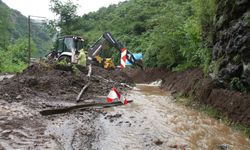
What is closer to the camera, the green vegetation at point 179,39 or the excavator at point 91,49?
the green vegetation at point 179,39

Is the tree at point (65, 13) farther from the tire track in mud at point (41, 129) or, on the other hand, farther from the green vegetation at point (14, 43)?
the tire track in mud at point (41, 129)

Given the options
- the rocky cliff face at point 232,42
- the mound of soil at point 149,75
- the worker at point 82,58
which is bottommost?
the mound of soil at point 149,75

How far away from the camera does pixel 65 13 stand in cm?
5222

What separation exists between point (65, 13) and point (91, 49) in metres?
35.4

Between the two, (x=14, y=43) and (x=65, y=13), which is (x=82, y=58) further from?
(x=14, y=43)

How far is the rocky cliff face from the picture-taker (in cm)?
980

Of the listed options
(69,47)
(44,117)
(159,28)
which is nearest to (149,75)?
(159,28)

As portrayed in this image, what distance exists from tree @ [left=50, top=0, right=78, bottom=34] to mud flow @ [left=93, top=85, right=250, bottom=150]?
→ 43.0 m

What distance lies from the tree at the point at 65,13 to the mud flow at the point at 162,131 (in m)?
43.0

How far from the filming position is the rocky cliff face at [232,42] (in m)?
9.80

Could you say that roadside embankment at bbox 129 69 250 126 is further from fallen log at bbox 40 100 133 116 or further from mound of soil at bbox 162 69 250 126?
fallen log at bbox 40 100 133 116

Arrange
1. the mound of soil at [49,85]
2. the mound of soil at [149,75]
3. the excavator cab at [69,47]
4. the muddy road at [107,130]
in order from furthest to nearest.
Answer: the mound of soil at [149,75] → the excavator cab at [69,47] → the mound of soil at [49,85] → the muddy road at [107,130]

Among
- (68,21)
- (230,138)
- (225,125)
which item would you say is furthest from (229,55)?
(68,21)

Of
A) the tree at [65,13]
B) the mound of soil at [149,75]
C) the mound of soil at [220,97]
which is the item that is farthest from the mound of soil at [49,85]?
the tree at [65,13]
